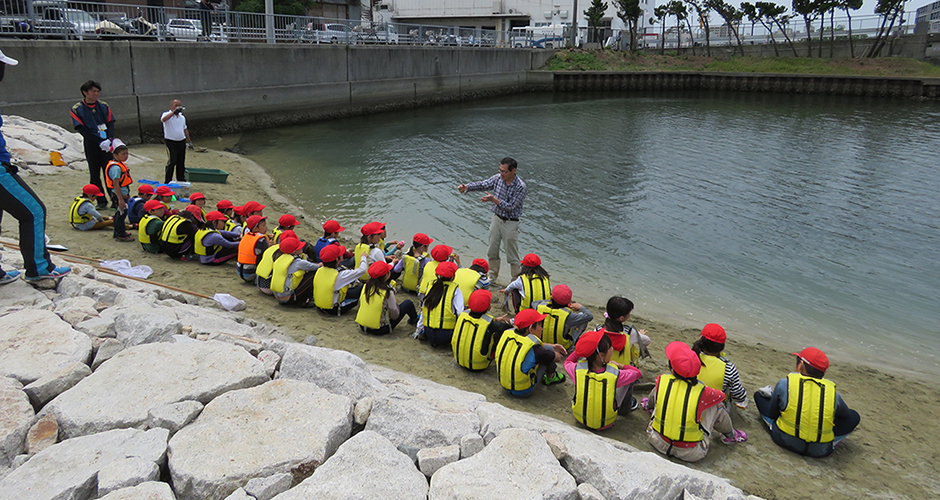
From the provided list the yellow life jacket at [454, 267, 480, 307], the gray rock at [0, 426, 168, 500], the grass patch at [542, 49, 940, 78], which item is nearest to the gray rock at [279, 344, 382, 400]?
the gray rock at [0, 426, 168, 500]

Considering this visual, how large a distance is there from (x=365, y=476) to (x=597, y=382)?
2.57 m

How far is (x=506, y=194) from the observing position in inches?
364

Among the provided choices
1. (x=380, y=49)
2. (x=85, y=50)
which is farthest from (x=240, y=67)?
(x=380, y=49)

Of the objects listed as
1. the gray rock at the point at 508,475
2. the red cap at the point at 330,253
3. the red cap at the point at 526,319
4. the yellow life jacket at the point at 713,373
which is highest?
the red cap at the point at 330,253

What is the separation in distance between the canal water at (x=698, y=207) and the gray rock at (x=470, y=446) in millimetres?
5995

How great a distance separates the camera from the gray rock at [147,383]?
3.97 metres

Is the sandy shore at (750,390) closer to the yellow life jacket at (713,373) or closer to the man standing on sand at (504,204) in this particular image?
the yellow life jacket at (713,373)

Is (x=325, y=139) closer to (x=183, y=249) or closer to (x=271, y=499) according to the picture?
(x=183, y=249)

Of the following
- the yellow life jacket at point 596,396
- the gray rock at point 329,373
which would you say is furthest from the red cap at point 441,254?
the gray rock at point 329,373

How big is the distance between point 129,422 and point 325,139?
21.4 m

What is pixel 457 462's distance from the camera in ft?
12.5

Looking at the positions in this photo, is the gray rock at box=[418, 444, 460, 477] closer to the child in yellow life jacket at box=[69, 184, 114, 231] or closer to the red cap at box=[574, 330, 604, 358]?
the red cap at box=[574, 330, 604, 358]

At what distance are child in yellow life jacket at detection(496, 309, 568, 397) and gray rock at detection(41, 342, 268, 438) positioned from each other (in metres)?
2.40

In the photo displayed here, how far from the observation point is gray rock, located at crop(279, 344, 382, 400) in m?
4.60
